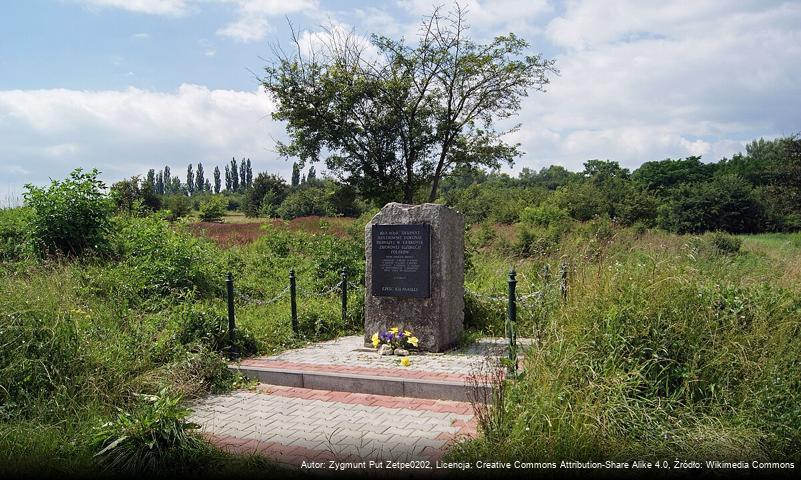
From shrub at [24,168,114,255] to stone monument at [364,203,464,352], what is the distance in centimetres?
765

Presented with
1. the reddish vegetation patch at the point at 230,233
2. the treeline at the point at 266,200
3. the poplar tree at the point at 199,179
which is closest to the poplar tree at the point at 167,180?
the poplar tree at the point at 199,179

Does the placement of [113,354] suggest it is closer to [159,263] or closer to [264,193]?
[159,263]

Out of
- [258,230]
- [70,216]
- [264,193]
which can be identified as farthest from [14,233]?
[264,193]

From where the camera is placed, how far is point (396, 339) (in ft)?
26.7

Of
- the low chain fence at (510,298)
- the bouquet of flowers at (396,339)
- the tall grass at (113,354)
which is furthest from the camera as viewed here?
the bouquet of flowers at (396,339)

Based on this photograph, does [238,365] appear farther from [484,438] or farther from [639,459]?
[639,459]

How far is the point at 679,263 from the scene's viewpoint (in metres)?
6.77

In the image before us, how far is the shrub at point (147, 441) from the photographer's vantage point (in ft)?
14.3

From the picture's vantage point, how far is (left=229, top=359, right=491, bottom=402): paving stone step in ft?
20.4

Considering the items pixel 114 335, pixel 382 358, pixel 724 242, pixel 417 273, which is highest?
pixel 724 242

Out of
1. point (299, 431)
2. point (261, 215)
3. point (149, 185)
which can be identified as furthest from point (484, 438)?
point (261, 215)

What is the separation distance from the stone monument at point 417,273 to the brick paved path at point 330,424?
1953 mm

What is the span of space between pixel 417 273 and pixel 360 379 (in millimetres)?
2048

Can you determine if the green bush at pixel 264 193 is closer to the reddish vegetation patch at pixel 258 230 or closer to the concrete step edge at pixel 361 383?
the reddish vegetation patch at pixel 258 230
